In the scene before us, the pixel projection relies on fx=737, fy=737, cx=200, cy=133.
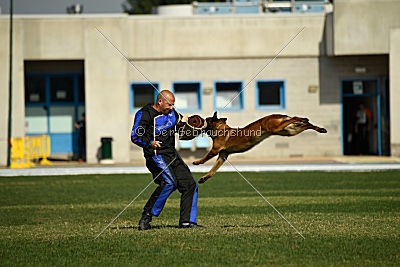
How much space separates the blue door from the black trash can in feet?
11.1

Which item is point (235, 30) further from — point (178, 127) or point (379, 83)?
point (178, 127)

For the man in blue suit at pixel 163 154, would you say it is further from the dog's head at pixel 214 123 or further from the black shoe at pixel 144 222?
the dog's head at pixel 214 123

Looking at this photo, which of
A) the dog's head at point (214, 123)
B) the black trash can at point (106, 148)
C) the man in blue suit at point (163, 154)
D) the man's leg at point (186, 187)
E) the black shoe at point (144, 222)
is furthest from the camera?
the black trash can at point (106, 148)

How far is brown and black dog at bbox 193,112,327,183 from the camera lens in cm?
915

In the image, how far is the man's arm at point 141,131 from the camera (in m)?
10.7

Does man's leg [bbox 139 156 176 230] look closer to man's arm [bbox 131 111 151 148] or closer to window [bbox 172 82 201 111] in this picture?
man's arm [bbox 131 111 151 148]

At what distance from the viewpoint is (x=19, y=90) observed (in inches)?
1248

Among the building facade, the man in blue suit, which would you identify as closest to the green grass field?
the man in blue suit

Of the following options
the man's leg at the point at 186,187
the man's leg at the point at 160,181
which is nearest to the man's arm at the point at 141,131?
the man's leg at the point at 160,181

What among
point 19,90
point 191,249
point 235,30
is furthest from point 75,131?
point 191,249

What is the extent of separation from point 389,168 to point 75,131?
50.0 ft

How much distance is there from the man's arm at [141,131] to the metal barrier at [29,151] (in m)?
18.9

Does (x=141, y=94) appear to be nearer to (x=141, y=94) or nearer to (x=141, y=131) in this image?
(x=141, y=94)

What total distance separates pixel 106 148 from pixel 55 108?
14.8 ft
